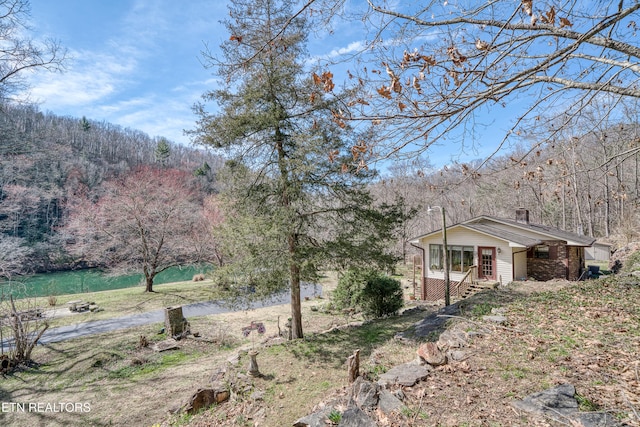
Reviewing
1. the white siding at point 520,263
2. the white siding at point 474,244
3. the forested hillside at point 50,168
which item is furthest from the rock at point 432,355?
the white siding at point 520,263

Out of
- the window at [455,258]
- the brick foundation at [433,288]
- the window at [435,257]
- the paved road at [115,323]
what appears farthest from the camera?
the window at [435,257]

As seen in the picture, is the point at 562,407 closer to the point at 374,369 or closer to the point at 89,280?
the point at 374,369

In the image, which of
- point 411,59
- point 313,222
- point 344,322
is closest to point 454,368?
point 411,59

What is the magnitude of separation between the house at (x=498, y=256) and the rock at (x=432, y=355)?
10.1m

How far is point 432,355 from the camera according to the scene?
4.12 m

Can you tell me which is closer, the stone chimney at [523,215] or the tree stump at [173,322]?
the tree stump at [173,322]

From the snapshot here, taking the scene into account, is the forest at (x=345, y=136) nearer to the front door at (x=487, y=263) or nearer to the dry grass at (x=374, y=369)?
the dry grass at (x=374, y=369)

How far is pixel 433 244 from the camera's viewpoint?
605 inches

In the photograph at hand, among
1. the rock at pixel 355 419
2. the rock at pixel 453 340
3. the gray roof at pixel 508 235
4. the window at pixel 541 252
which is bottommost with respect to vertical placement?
the rock at pixel 355 419

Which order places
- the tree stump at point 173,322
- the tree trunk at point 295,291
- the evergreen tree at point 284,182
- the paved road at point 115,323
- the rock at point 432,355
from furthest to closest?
the paved road at point 115,323 → the tree stump at point 173,322 → the tree trunk at point 295,291 → the evergreen tree at point 284,182 → the rock at point 432,355

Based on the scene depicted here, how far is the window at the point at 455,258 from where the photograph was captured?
14.4m

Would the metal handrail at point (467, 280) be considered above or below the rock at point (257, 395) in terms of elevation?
above

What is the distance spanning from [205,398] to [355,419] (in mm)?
3520

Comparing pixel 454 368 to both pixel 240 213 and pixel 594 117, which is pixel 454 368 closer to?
pixel 594 117
